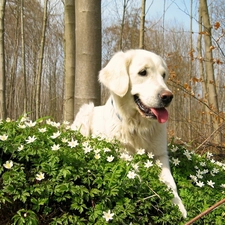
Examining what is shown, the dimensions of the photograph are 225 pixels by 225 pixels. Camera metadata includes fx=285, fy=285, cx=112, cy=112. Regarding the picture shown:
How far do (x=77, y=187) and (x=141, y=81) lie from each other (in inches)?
52.3

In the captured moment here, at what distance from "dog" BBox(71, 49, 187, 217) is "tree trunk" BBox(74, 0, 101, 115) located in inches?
37.3

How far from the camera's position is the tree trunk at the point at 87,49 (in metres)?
3.76

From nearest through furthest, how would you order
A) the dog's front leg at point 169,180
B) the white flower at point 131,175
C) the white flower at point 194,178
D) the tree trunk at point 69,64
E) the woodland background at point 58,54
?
the white flower at point 131,175, the dog's front leg at point 169,180, the white flower at point 194,178, the tree trunk at point 69,64, the woodland background at point 58,54

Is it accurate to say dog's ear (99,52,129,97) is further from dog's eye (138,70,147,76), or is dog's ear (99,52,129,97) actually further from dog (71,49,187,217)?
dog's eye (138,70,147,76)

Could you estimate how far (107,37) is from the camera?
59.7 ft

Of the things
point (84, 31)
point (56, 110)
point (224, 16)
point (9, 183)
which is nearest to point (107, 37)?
point (56, 110)

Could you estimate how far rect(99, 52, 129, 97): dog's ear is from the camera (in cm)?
269

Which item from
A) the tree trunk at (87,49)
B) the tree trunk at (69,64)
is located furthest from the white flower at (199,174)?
the tree trunk at (69,64)

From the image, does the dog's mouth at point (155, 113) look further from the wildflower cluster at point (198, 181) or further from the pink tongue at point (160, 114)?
the wildflower cluster at point (198, 181)

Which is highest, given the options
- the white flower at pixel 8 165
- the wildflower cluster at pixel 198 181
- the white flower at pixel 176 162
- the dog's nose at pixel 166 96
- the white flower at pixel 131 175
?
the dog's nose at pixel 166 96

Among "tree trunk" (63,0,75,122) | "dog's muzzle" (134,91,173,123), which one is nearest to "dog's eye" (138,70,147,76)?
"dog's muzzle" (134,91,173,123)

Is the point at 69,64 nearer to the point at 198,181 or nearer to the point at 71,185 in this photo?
the point at 198,181

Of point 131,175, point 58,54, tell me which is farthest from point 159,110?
point 58,54

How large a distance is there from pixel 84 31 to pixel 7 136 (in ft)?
7.51
